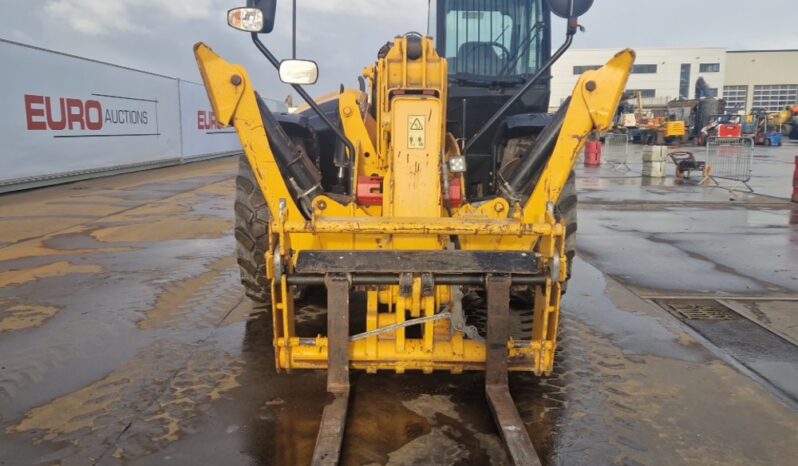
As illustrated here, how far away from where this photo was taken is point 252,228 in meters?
4.60

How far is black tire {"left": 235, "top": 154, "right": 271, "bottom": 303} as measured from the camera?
4598 mm

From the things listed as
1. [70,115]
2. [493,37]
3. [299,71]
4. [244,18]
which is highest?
[493,37]

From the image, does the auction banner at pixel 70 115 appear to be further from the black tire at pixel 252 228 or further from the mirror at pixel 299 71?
the mirror at pixel 299 71

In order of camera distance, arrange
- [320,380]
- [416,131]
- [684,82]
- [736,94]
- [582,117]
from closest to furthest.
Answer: [416,131]
[582,117]
[320,380]
[736,94]
[684,82]

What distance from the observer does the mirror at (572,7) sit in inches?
149

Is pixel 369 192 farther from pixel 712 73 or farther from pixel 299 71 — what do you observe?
pixel 712 73

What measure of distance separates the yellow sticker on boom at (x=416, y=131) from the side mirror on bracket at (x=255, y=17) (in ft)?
3.59

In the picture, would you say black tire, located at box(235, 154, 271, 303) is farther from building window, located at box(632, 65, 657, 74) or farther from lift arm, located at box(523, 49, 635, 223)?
building window, located at box(632, 65, 657, 74)

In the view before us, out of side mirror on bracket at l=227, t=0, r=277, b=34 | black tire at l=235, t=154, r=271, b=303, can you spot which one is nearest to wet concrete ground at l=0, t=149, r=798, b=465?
black tire at l=235, t=154, r=271, b=303

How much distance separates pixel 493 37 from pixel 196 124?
1973 cm

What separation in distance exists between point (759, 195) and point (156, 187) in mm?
13711

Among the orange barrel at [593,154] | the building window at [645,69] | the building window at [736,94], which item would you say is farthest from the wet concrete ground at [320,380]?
the building window at [736,94]

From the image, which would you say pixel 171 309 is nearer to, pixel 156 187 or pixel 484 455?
pixel 484 455

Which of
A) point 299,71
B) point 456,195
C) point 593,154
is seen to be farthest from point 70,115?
point 593,154
